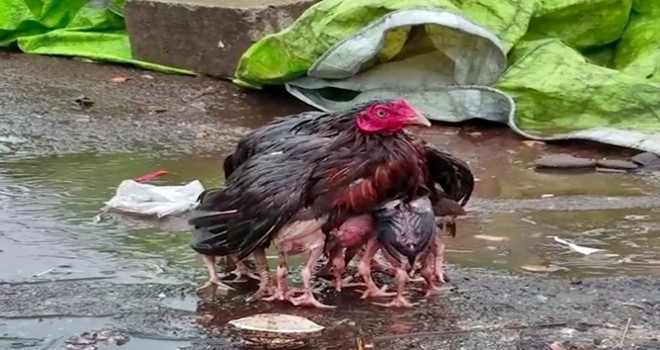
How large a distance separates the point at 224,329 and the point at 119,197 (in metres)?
1.59

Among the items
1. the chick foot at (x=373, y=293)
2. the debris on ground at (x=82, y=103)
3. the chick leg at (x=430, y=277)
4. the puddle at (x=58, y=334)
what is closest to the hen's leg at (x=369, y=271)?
the chick foot at (x=373, y=293)

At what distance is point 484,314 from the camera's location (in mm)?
4367

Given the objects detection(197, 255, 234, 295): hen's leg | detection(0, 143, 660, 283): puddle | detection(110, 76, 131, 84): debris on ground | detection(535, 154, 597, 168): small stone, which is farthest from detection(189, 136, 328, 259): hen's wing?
detection(110, 76, 131, 84): debris on ground

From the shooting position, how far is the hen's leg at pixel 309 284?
4352mm

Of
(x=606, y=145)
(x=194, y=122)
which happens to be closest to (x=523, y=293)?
(x=606, y=145)

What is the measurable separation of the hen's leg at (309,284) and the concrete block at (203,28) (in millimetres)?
4121

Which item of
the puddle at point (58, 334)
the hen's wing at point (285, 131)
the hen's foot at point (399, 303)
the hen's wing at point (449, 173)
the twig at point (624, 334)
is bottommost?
the puddle at point (58, 334)

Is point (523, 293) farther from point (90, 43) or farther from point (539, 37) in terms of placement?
point (90, 43)

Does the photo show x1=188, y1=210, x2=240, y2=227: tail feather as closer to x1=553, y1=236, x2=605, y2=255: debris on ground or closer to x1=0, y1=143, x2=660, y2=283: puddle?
x1=0, y1=143, x2=660, y2=283: puddle

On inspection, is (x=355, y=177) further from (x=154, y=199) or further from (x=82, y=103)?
(x=82, y=103)

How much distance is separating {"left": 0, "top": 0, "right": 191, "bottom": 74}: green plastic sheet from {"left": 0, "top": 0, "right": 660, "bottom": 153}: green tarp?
1.68 metres

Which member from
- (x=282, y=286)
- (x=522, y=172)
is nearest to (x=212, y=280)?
(x=282, y=286)

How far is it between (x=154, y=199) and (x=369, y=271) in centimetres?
145

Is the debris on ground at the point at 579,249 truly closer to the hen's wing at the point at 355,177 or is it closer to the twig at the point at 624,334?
the twig at the point at 624,334
